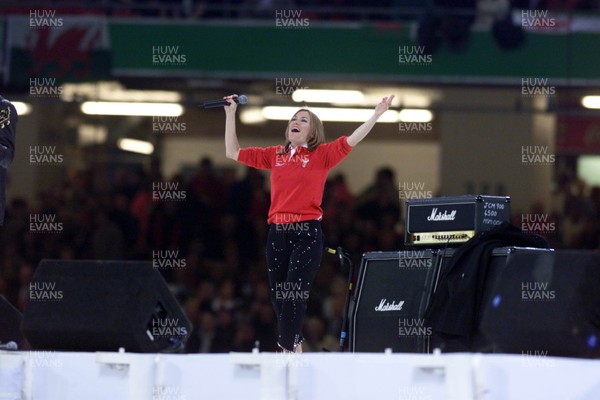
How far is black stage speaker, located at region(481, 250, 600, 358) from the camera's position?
17.7ft

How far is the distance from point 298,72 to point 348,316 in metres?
4.36

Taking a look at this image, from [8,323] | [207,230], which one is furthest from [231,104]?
[207,230]

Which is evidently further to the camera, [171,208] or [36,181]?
[36,181]

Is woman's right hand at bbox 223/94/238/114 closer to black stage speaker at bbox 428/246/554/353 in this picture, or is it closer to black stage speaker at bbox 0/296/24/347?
black stage speaker at bbox 428/246/554/353

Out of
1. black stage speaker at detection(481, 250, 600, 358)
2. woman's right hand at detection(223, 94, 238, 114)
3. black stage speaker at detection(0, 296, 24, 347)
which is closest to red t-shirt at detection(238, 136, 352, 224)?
woman's right hand at detection(223, 94, 238, 114)

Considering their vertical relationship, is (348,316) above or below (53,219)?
below

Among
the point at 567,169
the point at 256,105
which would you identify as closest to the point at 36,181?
the point at 256,105

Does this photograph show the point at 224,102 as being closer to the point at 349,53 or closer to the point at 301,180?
the point at 301,180

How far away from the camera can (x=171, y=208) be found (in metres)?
11.9

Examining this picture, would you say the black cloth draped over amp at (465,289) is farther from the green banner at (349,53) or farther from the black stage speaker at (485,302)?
the green banner at (349,53)

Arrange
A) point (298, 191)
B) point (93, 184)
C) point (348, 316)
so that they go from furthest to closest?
point (93, 184) < point (348, 316) < point (298, 191)

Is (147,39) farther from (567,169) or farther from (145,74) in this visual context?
(567,169)

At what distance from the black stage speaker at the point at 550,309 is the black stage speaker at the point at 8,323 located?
3007 mm

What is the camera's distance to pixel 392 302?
728 cm
